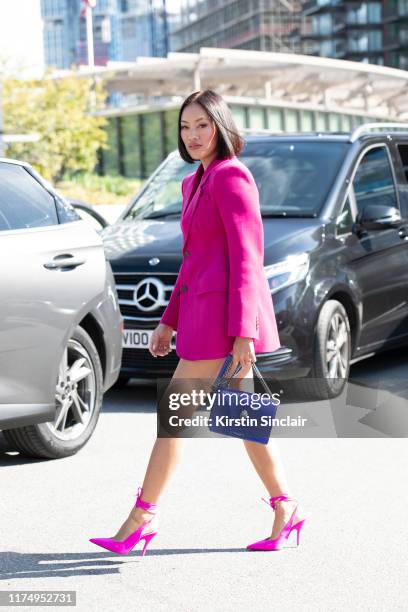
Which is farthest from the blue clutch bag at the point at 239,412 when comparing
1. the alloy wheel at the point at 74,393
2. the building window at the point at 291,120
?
the building window at the point at 291,120

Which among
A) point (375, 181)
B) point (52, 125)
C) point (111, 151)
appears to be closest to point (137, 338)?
point (375, 181)

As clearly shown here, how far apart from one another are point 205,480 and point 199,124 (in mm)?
2042

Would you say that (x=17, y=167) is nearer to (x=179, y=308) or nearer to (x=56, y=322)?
(x=56, y=322)

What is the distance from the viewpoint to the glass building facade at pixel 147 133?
51625 mm

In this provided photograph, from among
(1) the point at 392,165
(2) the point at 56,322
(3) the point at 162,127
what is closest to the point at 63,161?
(3) the point at 162,127

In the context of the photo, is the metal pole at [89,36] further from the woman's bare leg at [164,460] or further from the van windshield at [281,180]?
the woman's bare leg at [164,460]

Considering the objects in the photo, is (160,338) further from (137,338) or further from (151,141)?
(151,141)

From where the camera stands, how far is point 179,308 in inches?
180

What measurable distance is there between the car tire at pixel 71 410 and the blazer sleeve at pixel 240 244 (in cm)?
205

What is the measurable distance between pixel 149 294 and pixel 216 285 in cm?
377

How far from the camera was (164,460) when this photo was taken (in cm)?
438

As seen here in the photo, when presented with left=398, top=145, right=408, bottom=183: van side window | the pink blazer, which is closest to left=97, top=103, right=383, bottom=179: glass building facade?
left=398, top=145, right=408, bottom=183: van side window

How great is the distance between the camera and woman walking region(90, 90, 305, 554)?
4246mm

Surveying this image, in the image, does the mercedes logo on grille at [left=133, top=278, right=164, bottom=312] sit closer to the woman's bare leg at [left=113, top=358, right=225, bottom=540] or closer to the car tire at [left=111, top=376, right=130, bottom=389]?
the car tire at [left=111, top=376, right=130, bottom=389]
